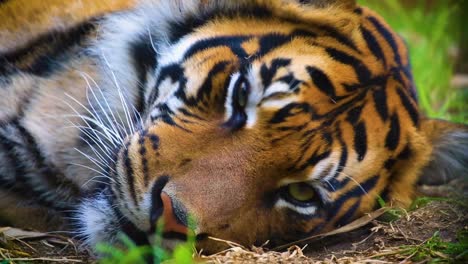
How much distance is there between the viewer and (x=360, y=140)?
2756 mm

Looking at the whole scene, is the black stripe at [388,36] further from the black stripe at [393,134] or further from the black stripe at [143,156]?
the black stripe at [143,156]

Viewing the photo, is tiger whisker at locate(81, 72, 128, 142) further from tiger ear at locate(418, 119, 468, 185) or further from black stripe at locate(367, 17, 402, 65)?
tiger ear at locate(418, 119, 468, 185)

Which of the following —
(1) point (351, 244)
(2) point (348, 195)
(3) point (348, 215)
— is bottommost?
(1) point (351, 244)

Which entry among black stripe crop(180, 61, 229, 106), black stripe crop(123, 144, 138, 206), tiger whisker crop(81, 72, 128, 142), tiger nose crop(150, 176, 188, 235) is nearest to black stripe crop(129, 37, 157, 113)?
tiger whisker crop(81, 72, 128, 142)

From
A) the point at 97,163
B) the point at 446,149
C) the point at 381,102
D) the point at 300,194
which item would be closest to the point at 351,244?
the point at 300,194

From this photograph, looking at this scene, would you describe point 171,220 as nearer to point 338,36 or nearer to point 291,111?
point 291,111

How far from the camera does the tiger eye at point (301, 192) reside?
8.67 ft

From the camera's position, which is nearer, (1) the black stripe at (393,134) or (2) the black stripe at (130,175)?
(2) the black stripe at (130,175)

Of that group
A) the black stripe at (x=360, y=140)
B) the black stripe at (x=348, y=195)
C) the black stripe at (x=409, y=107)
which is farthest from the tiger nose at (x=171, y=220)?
the black stripe at (x=409, y=107)

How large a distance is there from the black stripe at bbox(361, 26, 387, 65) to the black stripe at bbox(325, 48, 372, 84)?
13 centimetres

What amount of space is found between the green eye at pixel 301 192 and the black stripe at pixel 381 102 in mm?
435

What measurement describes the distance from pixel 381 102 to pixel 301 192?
513 mm

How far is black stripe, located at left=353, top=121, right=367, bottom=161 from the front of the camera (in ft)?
9.00

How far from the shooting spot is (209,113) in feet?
8.70
